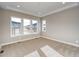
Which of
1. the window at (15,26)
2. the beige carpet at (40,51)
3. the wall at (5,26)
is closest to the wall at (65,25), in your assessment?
the beige carpet at (40,51)

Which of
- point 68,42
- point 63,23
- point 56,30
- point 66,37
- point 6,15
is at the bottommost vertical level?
point 68,42

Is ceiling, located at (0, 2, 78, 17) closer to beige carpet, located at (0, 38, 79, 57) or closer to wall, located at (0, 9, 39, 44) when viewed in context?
wall, located at (0, 9, 39, 44)

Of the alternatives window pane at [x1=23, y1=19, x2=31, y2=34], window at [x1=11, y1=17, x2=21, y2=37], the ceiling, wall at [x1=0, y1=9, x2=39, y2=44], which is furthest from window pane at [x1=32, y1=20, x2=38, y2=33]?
the ceiling

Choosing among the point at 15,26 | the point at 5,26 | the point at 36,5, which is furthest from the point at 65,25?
the point at 5,26

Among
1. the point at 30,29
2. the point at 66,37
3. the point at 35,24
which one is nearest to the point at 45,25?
the point at 35,24

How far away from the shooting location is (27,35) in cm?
583

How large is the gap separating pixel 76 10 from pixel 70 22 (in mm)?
719

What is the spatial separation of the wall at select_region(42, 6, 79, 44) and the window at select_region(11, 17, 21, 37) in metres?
2.43

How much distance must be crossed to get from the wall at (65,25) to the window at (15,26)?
7.98ft

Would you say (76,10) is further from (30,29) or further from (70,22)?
(30,29)

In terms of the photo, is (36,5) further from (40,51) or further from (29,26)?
(29,26)

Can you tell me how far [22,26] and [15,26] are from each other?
0.58 meters

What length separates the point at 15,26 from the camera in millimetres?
5109

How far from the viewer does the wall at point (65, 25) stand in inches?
158
